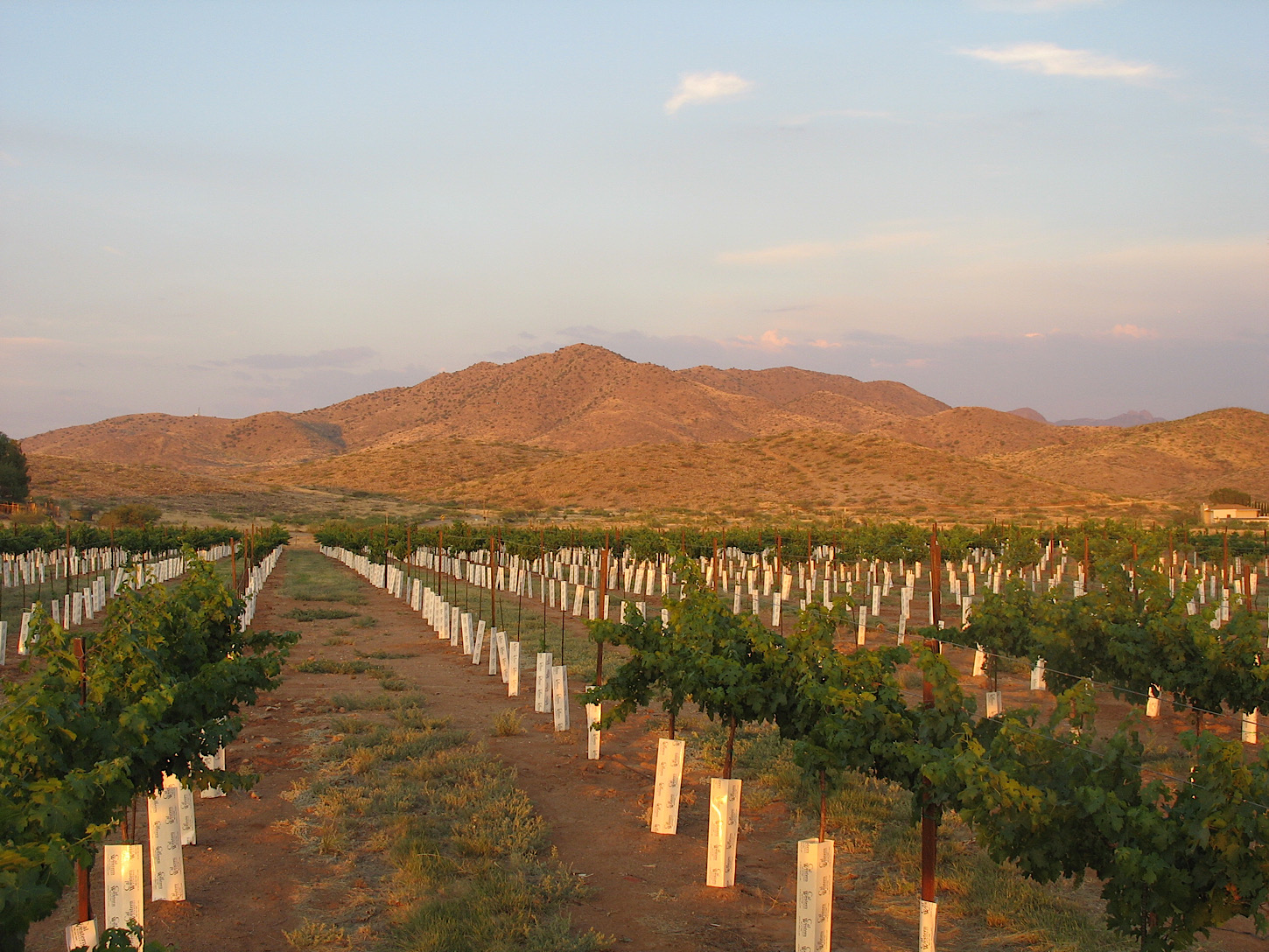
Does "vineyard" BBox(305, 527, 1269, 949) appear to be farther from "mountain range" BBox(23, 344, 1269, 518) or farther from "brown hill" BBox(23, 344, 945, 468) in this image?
"brown hill" BBox(23, 344, 945, 468)

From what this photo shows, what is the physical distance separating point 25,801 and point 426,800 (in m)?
5.09

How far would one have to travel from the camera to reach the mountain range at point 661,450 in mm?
73438

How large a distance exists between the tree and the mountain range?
7.94m

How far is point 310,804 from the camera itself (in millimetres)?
9398

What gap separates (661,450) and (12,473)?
53862 mm

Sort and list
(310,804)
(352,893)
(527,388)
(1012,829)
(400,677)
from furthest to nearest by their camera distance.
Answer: (527,388)
(400,677)
(310,804)
(352,893)
(1012,829)

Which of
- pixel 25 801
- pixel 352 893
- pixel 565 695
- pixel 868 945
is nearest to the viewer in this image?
pixel 25 801

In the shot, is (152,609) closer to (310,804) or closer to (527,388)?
(310,804)

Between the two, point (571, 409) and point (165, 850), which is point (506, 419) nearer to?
point (571, 409)

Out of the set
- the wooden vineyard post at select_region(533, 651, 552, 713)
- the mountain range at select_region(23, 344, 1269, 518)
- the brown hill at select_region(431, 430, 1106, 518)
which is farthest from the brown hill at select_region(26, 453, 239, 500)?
the wooden vineyard post at select_region(533, 651, 552, 713)

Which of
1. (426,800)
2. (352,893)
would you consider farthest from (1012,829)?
(426,800)

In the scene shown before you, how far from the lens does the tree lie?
179ft

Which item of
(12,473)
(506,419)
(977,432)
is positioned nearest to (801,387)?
(977,432)

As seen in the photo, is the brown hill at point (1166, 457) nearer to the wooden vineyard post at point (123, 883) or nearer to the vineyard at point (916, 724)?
the vineyard at point (916, 724)
